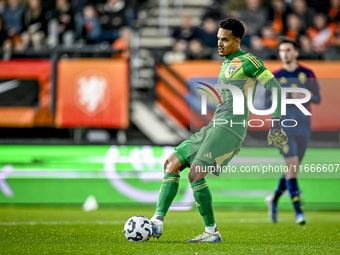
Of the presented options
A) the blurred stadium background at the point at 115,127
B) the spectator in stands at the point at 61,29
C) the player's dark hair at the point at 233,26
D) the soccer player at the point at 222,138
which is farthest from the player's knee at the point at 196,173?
the spectator in stands at the point at 61,29

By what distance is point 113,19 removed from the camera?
13289mm

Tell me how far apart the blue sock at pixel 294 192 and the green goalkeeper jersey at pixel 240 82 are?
9.59 feet

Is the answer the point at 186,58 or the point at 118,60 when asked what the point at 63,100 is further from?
the point at 186,58

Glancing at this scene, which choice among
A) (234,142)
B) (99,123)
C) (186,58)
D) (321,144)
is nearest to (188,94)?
(186,58)

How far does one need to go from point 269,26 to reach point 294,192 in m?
5.80

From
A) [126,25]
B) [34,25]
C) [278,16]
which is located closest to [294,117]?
[278,16]

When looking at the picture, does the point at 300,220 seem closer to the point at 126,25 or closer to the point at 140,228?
the point at 140,228

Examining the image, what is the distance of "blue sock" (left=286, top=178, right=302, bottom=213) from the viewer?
8688 mm

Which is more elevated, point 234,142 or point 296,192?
point 234,142

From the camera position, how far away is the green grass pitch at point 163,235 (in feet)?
18.6

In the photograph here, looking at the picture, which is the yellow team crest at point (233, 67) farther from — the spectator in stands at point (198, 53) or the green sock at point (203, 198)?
the spectator in stands at point (198, 53)

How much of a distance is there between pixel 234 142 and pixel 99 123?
5470 millimetres

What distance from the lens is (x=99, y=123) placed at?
11195mm

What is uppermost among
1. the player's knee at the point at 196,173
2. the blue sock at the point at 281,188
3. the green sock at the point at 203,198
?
the player's knee at the point at 196,173
